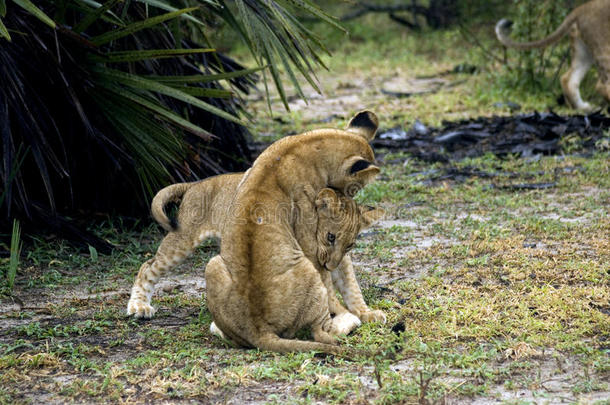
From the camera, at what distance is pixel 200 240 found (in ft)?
13.9

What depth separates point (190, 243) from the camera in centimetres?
427

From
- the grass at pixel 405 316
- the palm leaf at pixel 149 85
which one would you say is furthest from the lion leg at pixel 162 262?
the palm leaf at pixel 149 85

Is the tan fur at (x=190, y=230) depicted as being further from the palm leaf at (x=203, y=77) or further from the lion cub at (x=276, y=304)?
the palm leaf at (x=203, y=77)

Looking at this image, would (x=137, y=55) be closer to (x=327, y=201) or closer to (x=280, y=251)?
(x=327, y=201)

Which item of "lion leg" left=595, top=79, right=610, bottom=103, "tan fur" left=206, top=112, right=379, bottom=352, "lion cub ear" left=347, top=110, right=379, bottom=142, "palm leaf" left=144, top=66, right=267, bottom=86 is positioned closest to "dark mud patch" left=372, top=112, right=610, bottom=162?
"lion leg" left=595, top=79, right=610, bottom=103

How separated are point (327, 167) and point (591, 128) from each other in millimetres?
5015

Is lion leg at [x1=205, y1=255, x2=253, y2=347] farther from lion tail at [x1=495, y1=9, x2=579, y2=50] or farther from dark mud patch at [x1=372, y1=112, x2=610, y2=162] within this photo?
lion tail at [x1=495, y1=9, x2=579, y2=50]

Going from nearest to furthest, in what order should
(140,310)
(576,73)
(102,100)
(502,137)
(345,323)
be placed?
(345,323) → (140,310) → (102,100) → (502,137) → (576,73)

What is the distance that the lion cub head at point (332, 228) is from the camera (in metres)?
3.78

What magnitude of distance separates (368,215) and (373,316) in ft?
1.54

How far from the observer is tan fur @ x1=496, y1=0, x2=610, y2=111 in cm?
899

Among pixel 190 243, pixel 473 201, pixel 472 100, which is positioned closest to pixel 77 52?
pixel 190 243

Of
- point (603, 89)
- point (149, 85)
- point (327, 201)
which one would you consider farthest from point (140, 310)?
point (603, 89)

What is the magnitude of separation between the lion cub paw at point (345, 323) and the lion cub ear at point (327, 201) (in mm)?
458
